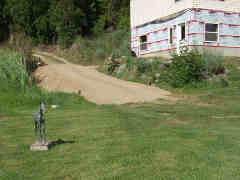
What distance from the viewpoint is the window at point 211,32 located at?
22219 mm

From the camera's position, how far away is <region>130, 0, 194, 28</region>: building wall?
22986mm

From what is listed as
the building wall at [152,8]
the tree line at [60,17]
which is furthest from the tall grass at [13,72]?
the tree line at [60,17]

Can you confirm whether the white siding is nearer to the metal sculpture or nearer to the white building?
the white building

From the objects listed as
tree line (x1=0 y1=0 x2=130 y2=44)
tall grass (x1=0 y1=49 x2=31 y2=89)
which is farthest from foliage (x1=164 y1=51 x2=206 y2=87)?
tree line (x1=0 y1=0 x2=130 y2=44)

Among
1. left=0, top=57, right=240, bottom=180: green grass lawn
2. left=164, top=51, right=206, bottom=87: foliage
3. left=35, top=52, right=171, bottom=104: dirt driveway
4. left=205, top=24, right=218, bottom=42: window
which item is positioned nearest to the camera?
left=0, top=57, right=240, bottom=180: green grass lawn

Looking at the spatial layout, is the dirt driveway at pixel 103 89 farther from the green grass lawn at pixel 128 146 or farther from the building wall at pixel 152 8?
the building wall at pixel 152 8

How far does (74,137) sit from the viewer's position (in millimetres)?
6977

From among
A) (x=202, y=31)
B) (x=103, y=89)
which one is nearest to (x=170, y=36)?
(x=202, y=31)

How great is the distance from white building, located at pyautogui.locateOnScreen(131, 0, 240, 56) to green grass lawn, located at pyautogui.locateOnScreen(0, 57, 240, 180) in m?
11.6

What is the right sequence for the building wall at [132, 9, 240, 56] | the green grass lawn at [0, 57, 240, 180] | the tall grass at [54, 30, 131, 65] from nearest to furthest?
1. the green grass lawn at [0, 57, 240, 180]
2. the building wall at [132, 9, 240, 56]
3. the tall grass at [54, 30, 131, 65]

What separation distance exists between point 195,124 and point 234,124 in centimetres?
97

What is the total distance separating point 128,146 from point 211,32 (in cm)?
1781

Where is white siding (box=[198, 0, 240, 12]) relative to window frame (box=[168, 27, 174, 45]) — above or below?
above

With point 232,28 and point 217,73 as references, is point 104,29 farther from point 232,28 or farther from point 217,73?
point 217,73
